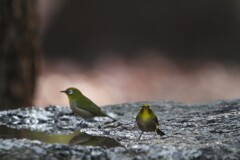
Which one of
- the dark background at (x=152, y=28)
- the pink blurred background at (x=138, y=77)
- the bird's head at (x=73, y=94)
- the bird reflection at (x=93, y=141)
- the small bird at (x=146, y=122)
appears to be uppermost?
the dark background at (x=152, y=28)

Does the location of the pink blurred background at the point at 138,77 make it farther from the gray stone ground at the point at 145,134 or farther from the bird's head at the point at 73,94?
the bird's head at the point at 73,94

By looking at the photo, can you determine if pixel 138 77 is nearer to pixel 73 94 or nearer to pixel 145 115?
pixel 73 94

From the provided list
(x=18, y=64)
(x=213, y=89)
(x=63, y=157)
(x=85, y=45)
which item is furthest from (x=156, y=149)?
(x=85, y=45)

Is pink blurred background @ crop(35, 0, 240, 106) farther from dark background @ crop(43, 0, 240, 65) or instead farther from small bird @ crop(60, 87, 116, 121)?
small bird @ crop(60, 87, 116, 121)

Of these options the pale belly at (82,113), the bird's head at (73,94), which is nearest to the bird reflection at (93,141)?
the pale belly at (82,113)

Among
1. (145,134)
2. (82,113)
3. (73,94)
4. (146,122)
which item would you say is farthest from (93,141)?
(73,94)

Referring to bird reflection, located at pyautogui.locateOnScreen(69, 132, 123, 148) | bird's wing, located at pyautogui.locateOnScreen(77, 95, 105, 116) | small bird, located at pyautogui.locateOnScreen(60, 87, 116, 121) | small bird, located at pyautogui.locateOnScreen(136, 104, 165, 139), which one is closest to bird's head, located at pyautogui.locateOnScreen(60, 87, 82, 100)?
small bird, located at pyautogui.locateOnScreen(60, 87, 116, 121)
